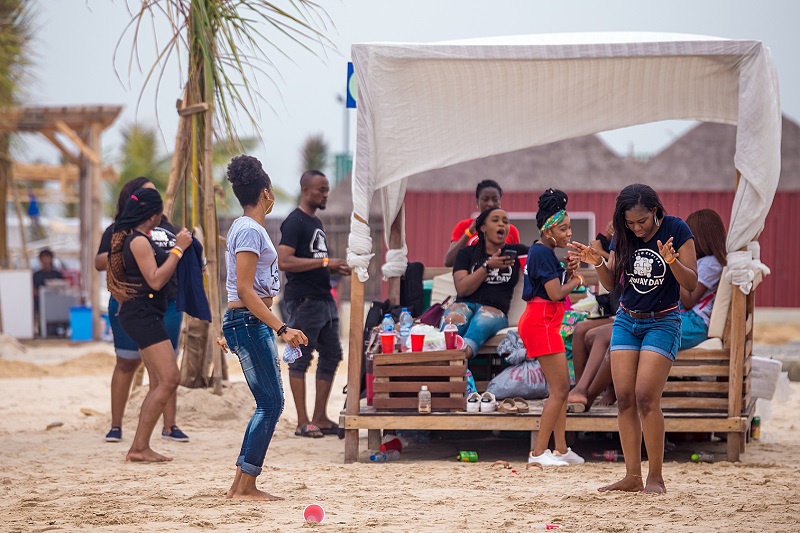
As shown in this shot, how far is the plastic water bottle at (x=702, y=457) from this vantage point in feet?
23.3

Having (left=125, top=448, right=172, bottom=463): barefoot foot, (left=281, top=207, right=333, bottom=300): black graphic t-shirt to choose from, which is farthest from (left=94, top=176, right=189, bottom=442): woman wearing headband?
(left=281, top=207, right=333, bottom=300): black graphic t-shirt

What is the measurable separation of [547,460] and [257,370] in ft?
7.53

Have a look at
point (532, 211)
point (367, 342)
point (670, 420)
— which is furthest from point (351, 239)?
point (532, 211)

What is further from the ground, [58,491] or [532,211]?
[532,211]

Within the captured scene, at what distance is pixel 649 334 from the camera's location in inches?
220

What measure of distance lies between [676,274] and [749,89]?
2182mm

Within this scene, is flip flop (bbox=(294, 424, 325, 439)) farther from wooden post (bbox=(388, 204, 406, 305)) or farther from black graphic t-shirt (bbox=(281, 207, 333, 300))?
wooden post (bbox=(388, 204, 406, 305))

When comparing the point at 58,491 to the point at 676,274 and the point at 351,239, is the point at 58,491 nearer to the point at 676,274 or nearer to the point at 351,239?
the point at 351,239

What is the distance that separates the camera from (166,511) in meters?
5.32

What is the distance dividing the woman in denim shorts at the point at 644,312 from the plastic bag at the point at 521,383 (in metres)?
1.76

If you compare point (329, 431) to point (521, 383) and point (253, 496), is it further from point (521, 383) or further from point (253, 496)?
point (253, 496)

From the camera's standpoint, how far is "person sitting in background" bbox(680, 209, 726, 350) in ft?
23.7

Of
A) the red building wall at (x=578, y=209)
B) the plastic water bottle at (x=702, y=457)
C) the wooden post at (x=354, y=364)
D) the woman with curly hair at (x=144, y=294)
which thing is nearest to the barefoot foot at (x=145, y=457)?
the woman with curly hair at (x=144, y=294)

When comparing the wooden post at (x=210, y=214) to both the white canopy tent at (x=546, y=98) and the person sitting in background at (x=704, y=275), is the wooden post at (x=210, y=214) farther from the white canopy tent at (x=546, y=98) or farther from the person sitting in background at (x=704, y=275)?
the person sitting in background at (x=704, y=275)
